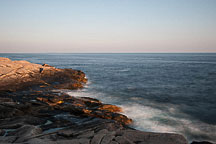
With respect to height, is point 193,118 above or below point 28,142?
below

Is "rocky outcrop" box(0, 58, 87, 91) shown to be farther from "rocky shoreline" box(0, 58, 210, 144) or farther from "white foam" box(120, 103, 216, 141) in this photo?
"white foam" box(120, 103, 216, 141)

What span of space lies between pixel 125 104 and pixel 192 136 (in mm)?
6996

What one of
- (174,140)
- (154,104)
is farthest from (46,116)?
(154,104)

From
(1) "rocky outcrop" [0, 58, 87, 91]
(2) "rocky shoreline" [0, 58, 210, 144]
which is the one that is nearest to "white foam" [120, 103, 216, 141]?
(2) "rocky shoreline" [0, 58, 210, 144]

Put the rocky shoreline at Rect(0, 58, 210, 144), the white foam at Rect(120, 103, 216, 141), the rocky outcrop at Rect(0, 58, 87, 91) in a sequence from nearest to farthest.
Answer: the rocky shoreline at Rect(0, 58, 210, 144) < the white foam at Rect(120, 103, 216, 141) < the rocky outcrop at Rect(0, 58, 87, 91)

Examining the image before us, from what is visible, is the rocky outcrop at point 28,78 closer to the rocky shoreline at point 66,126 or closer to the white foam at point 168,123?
the rocky shoreline at point 66,126

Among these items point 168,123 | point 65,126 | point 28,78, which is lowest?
point 168,123

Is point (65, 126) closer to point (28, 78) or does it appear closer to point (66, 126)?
point (66, 126)

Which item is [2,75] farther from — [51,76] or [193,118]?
[193,118]

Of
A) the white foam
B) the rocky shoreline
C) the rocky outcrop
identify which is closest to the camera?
the rocky shoreline

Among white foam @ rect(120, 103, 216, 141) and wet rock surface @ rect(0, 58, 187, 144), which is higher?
wet rock surface @ rect(0, 58, 187, 144)

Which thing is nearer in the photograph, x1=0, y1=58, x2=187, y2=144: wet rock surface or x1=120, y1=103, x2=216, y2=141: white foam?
x1=0, y1=58, x2=187, y2=144: wet rock surface

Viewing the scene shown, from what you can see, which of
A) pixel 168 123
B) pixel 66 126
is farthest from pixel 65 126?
pixel 168 123

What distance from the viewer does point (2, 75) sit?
20047 millimetres
